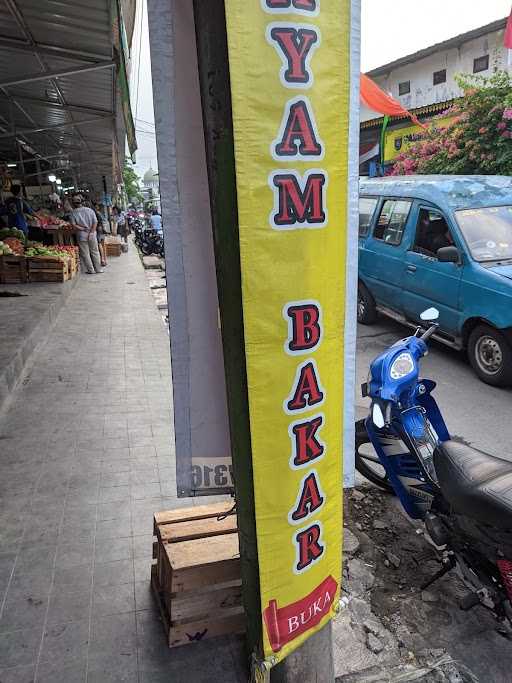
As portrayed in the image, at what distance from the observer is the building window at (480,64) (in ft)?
61.7

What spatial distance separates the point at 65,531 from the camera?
320 cm

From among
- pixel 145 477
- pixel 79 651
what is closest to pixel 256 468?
pixel 79 651

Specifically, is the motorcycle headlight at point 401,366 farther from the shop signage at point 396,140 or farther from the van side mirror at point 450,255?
the shop signage at point 396,140

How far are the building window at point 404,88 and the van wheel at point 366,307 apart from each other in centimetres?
1756

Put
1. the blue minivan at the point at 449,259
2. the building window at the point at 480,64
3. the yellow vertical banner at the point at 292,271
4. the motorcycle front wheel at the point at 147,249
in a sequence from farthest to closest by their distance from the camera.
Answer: the motorcycle front wheel at the point at 147,249
the building window at the point at 480,64
the blue minivan at the point at 449,259
the yellow vertical banner at the point at 292,271

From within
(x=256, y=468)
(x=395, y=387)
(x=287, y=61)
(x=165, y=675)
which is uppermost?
(x=287, y=61)

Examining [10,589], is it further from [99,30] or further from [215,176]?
[99,30]

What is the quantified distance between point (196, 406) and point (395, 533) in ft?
6.62

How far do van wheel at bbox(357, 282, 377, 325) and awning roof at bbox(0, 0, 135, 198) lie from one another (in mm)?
4744

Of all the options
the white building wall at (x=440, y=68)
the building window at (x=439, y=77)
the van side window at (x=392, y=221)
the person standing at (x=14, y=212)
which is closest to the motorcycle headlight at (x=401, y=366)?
the van side window at (x=392, y=221)

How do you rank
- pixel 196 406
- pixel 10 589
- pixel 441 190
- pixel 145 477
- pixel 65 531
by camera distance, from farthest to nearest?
pixel 441 190 < pixel 145 477 < pixel 65 531 < pixel 10 589 < pixel 196 406

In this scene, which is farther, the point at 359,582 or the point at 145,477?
the point at 145,477

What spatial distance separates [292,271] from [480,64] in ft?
70.8

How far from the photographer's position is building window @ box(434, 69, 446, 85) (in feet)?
67.3
